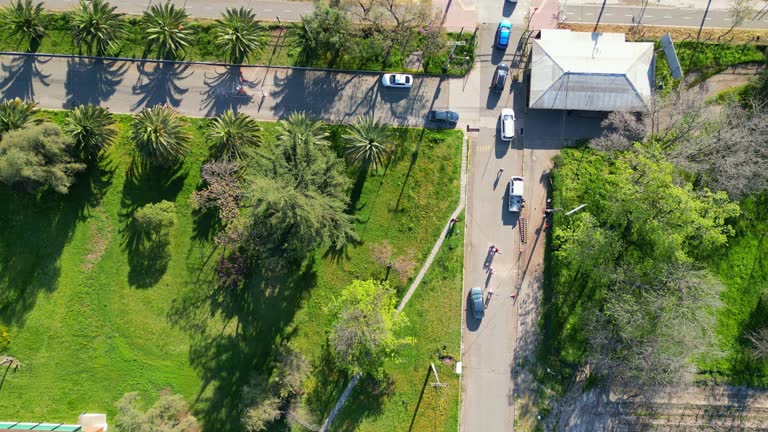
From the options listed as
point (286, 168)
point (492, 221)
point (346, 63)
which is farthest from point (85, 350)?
point (492, 221)

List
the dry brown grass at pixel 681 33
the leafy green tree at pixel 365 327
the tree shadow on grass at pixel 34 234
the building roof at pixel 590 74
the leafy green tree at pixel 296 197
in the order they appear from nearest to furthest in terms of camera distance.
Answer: the leafy green tree at pixel 296 197 < the leafy green tree at pixel 365 327 < the building roof at pixel 590 74 < the tree shadow on grass at pixel 34 234 < the dry brown grass at pixel 681 33

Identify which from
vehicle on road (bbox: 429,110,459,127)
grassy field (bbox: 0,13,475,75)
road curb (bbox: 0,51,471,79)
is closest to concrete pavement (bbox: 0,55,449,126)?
road curb (bbox: 0,51,471,79)

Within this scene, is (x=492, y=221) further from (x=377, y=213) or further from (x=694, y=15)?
(x=694, y=15)

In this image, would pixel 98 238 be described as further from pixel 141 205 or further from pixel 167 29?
pixel 167 29

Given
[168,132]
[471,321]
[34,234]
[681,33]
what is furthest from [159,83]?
[681,33]

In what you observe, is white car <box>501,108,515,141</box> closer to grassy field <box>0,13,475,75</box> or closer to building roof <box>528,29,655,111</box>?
building roof <box>528,29,655,111</box>

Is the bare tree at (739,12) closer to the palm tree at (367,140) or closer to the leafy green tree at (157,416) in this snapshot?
the palm tree at (367,140)

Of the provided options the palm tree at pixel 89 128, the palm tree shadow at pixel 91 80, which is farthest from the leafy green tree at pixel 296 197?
the palm tree shadow at pixel 91 80
